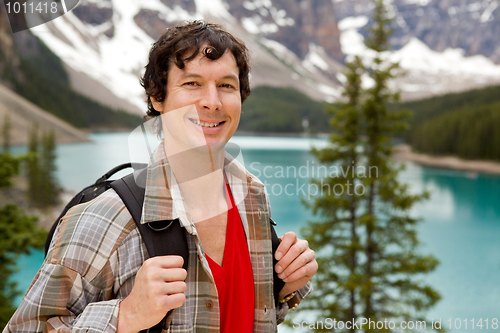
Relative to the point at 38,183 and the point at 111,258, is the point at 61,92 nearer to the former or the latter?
the point at 38,183

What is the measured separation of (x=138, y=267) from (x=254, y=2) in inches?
6761

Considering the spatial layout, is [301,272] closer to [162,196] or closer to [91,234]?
[162,196]

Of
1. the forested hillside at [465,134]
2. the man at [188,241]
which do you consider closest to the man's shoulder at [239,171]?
the man at [188,241]

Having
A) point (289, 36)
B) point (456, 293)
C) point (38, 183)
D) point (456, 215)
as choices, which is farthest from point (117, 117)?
point (289, 36)

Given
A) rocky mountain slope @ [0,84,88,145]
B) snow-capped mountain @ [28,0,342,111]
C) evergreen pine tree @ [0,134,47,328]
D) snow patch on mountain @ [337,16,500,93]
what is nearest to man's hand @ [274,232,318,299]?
evergreen pine tree @ [0,134,47,328]

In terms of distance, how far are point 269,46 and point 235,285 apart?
15973 cm

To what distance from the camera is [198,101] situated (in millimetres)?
1096

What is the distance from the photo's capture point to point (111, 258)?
35.2 inches

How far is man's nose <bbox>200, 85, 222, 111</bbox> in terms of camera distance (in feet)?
3.59

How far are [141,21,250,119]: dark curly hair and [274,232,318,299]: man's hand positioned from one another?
63 cm

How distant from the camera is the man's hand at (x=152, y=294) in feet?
2.73

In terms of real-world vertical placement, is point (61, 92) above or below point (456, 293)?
above

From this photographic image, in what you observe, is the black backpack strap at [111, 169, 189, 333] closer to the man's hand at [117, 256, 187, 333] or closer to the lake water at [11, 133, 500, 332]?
the man's hand at [117, 256, 187, 333]

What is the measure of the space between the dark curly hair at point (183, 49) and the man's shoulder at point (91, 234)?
435 millimetres
